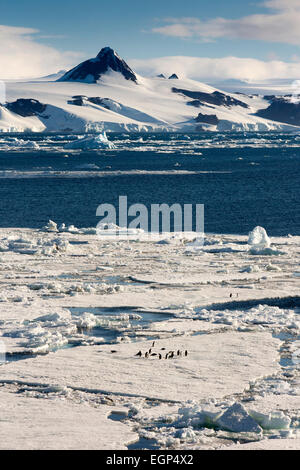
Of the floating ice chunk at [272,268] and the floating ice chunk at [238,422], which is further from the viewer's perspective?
the floating ice chunk at [272,268]

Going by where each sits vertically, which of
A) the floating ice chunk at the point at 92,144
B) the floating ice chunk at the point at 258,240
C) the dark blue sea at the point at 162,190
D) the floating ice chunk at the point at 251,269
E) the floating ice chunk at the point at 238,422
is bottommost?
the floating ice chunk at the point at 238,422

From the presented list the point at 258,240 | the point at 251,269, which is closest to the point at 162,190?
the point at 258,240

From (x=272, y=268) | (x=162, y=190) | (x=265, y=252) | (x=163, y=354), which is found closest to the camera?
(x=163, y=354)

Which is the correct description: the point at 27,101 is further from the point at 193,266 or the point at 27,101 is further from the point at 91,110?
the point at 193,266

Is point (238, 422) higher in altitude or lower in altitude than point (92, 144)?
lower

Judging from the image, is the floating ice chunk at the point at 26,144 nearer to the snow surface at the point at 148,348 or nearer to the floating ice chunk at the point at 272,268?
the floating ice chunk at the point at 272,268

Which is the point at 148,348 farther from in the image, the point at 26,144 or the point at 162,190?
the point at 26,144

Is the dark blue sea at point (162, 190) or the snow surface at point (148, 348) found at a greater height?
the dark blue sea at point (162, 190)

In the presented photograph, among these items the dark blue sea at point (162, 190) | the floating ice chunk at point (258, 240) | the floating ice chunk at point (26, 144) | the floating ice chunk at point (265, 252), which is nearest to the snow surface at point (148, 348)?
the floating ice chunk at point (265, 252)
